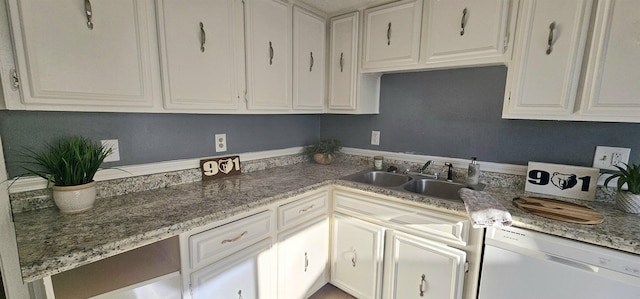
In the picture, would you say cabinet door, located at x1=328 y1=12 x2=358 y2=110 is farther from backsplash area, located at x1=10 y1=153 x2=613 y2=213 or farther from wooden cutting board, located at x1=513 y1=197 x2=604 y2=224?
wooden cutting board, located at x1=513 y1=197 x2=604 y2=224

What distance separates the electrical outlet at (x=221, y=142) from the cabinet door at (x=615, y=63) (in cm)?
203

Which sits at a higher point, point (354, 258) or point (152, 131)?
point (152, 131)

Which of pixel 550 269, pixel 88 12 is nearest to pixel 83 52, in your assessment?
pixel 88 12

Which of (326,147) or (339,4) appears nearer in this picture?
(339,4)

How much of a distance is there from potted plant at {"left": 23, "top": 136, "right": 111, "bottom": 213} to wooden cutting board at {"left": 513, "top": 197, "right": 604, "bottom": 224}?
2.00 metres

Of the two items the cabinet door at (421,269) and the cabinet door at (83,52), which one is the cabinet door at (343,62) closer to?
the cabinet door at (421,269)

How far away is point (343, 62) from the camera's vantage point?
6.69 ft

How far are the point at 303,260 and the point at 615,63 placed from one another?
1.89m

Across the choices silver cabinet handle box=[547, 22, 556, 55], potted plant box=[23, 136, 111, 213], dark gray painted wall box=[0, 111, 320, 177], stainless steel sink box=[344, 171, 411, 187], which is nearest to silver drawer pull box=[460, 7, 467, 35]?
silver cabinet handle box=[547, 22, 556, 55]

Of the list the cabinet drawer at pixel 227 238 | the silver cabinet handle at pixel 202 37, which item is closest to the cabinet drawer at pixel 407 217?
the cabinet drawer at pixel 227 238

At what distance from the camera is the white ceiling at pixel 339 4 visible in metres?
1.84

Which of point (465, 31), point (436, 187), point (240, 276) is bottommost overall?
point (240, 276)

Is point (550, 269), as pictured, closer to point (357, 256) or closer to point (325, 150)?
point (357, 256)

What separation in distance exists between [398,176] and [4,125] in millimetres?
2129
